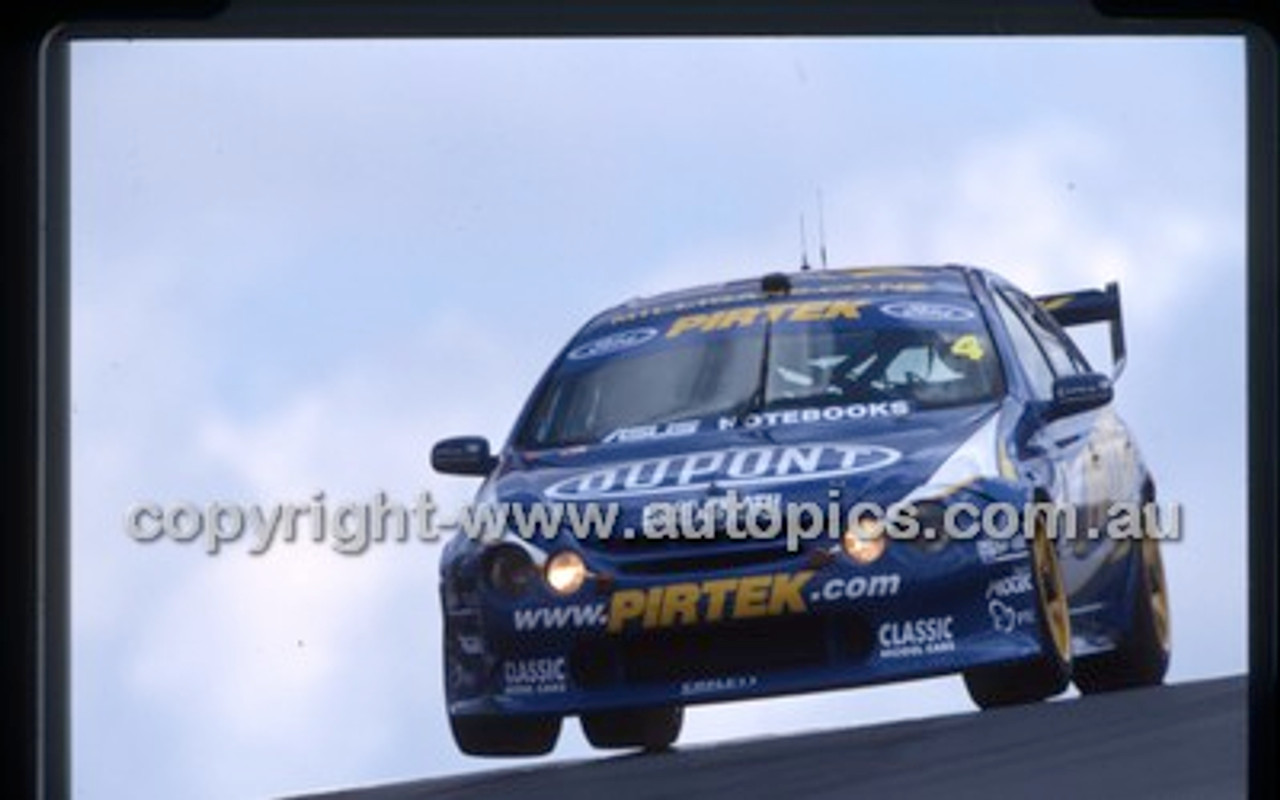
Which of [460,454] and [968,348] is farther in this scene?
[968,348]

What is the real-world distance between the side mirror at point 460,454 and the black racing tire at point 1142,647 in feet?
2.37

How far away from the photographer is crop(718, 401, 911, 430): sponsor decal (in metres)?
3.94

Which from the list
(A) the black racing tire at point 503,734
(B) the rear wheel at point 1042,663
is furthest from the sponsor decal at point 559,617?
(B) the rear wheel at point 1042,663

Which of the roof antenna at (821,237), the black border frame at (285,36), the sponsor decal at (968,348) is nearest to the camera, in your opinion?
the black border frame at (285,36)

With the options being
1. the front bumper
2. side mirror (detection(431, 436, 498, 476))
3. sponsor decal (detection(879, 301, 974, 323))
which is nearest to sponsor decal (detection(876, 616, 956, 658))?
the front bumper

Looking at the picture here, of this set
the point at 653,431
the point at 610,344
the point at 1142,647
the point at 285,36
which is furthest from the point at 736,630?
the point at 285,36

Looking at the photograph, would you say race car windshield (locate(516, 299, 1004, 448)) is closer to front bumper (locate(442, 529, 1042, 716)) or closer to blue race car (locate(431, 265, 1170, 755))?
blue race car (locate(431, 265, 1170, 755))

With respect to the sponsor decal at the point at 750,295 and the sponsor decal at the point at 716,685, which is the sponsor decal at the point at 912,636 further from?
the sponsor decal at the point at 750,295

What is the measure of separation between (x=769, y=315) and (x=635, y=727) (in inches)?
19.0

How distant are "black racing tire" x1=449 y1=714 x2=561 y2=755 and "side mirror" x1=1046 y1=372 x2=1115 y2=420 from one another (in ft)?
2.20

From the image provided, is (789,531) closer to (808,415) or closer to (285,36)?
(808,415)

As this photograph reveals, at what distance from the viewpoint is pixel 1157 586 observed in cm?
395

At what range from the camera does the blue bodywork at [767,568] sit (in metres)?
3.88

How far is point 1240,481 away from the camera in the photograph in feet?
12.9
